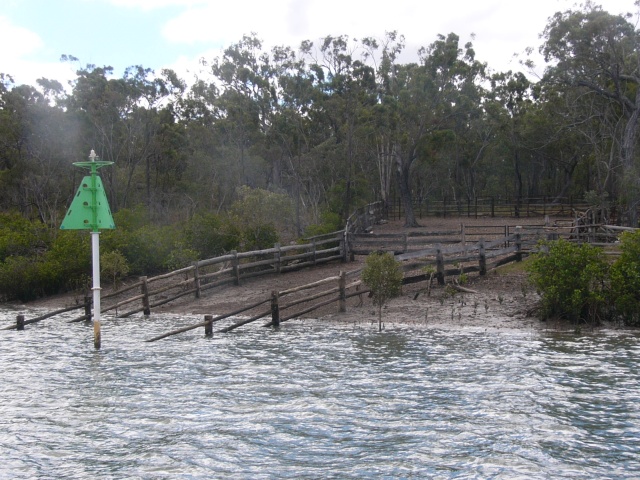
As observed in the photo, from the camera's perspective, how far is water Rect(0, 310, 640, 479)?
8.15 metres

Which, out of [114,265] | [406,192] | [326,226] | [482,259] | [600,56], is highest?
[600,56]

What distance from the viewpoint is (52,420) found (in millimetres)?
10062

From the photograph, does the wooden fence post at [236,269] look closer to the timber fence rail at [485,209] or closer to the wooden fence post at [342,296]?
the wooden fence post at [342,296]

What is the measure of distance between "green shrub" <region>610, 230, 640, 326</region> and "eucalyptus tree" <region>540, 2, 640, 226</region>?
17535 millimetres

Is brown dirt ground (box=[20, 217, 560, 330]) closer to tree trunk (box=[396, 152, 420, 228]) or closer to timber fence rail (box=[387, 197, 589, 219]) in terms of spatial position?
tree trunk (box=[396, 152, 420, 228])

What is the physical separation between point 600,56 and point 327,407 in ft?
97.1

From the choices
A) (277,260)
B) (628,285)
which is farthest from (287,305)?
(277,260)

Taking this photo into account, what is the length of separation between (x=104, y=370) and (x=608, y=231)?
713 inches

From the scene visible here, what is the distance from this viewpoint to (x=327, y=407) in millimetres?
10391

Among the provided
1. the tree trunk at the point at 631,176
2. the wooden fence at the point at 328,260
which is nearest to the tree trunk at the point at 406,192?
the wooden fence at the point at 328,260

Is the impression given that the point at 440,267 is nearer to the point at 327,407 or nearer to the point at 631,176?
the point at 327,407

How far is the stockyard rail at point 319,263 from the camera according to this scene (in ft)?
63.4

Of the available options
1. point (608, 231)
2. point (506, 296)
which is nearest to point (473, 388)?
point (506, 296)

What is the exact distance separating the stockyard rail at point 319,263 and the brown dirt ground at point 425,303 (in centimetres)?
32
